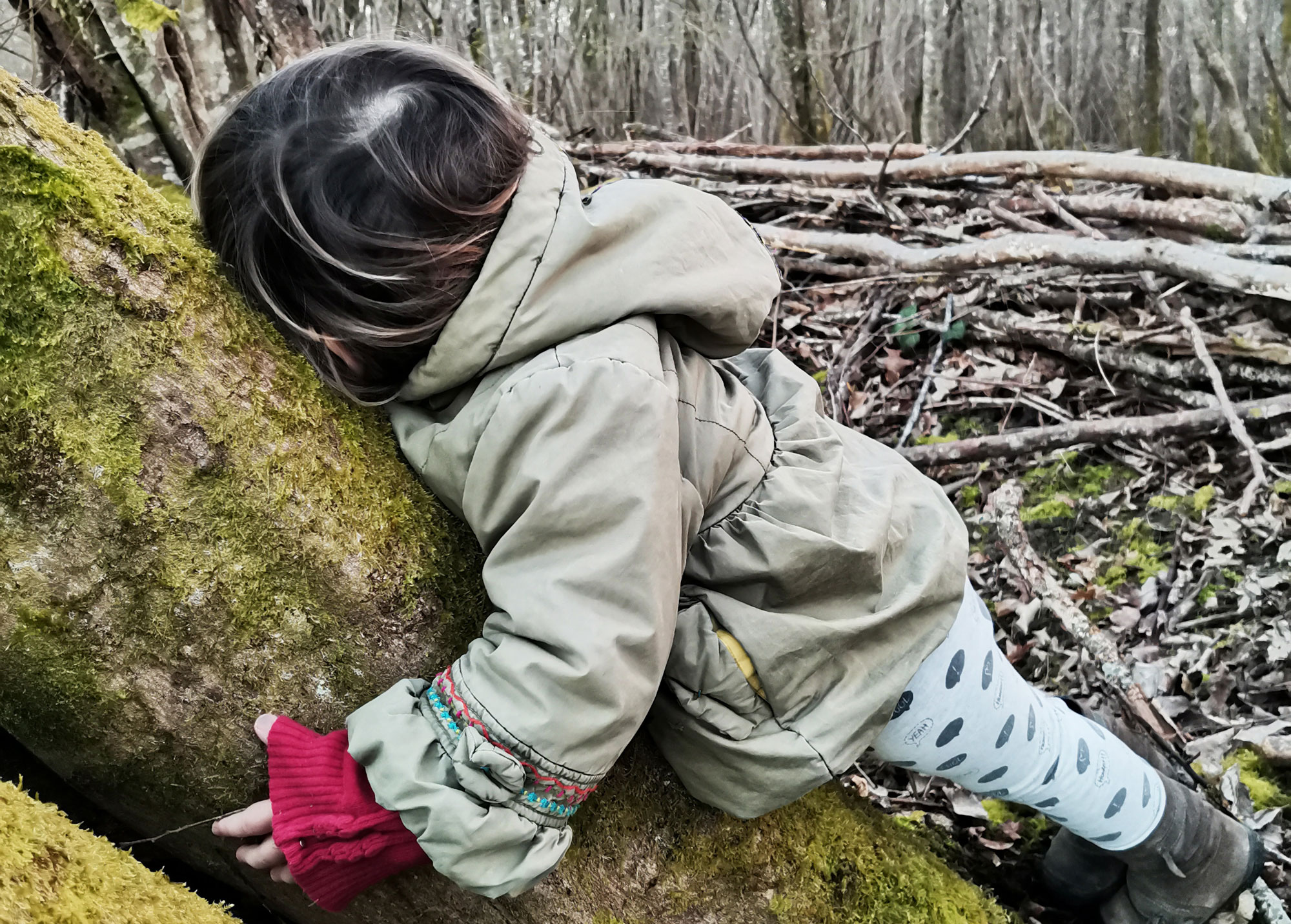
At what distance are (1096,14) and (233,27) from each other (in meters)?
4.59

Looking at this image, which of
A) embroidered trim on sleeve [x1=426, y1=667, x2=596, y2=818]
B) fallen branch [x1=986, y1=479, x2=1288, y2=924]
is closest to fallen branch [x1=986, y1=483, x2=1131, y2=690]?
fallen branch [x1=986, y1=479, x2=1288, y2=924]

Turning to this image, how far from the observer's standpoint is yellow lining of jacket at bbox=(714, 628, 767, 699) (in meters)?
1.68

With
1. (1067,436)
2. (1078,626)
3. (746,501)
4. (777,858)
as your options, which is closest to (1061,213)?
(1067,436)

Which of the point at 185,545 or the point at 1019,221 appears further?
the point at 1019,221

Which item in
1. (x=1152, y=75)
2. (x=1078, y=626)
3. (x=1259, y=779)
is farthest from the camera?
(x=1152, y=75)

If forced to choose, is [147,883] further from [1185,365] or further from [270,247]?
[1185,365]

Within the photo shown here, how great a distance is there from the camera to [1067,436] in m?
3.55

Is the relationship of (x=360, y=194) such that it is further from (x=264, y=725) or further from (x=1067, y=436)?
(x=1067, y=436)

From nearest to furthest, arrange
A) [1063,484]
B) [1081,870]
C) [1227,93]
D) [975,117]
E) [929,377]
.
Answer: [1081,870]
[1063,484]
[929,377]
[975,117]
[1227,93]

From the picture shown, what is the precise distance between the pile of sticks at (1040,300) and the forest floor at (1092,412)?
0.04ft

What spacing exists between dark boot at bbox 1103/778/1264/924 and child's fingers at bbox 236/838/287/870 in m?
2.05

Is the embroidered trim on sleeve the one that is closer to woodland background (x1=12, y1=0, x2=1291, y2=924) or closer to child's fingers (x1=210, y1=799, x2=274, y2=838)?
woodland background (x1=12, y1=0, x2=1291, y2=924)

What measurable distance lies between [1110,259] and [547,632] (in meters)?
3.20

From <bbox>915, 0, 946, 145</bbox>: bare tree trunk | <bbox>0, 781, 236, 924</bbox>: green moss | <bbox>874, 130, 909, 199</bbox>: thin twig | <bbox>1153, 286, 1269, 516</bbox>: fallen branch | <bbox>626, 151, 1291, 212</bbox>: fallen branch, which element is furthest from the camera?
<bbox>915, 0, 946, 145</bbox>: bare tree trunk
